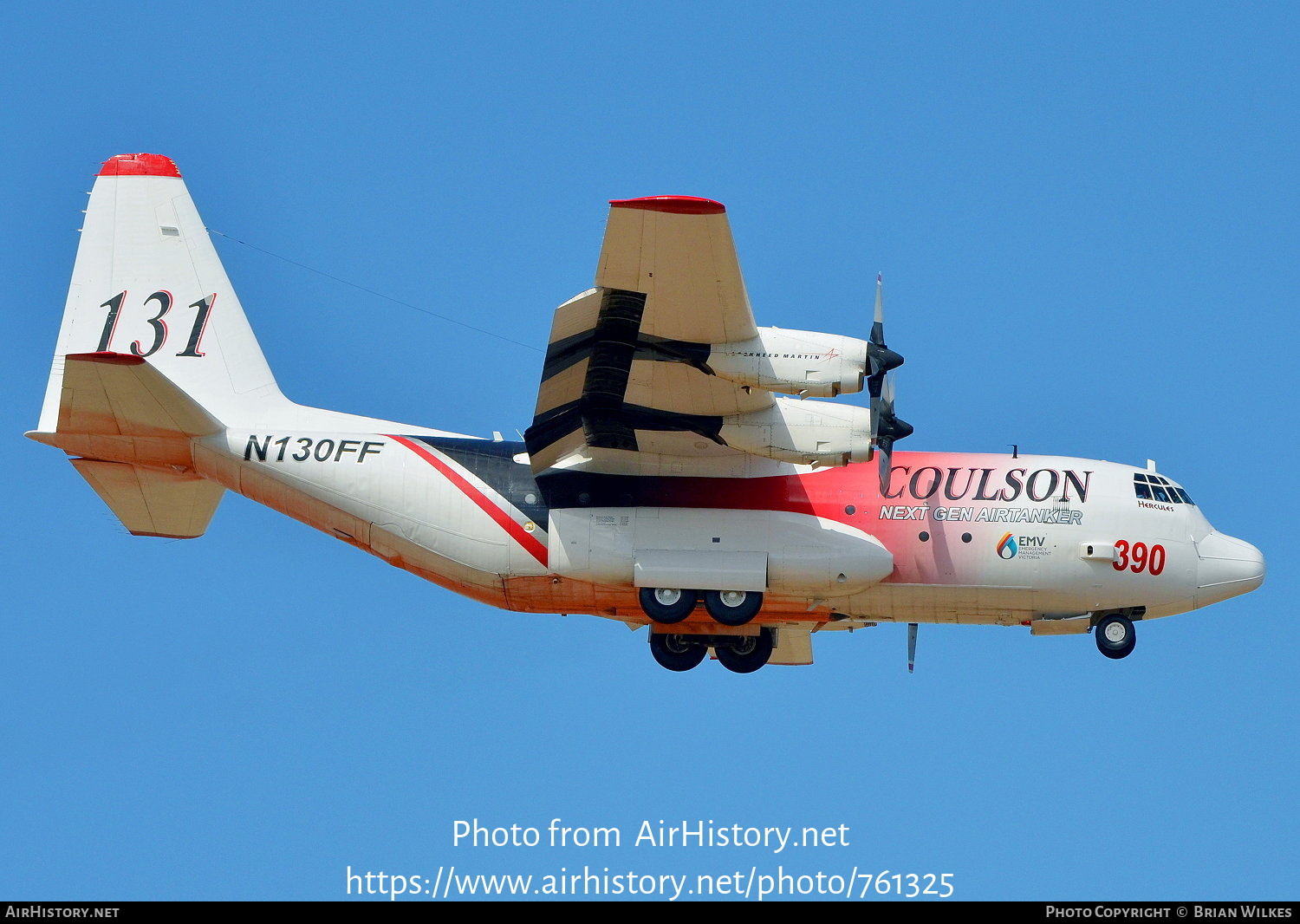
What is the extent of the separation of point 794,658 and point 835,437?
20.0ft

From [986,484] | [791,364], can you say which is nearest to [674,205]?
[791,364]

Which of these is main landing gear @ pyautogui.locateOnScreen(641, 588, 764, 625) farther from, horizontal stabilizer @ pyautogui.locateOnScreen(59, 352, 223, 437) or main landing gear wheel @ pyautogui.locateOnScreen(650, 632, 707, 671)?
horizontal stabilizer @ pyautogui.locateOnScreen(59, 352, 223, 437)

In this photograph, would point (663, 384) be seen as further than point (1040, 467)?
No

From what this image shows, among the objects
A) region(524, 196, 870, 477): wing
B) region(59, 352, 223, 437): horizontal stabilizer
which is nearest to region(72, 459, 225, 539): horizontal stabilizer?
region(59, 352, 223, 437): horizontal stabilizer

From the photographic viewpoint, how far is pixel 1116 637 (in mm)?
24297

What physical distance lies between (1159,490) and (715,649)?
6.49 meters

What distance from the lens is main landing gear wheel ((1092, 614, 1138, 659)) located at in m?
24.2

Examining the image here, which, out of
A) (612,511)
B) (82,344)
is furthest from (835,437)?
(82,344)

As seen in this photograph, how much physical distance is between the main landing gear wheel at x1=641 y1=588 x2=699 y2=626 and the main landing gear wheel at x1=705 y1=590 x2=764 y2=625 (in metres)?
0.27

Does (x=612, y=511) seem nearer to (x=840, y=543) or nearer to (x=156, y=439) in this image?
(x=840, y=543)

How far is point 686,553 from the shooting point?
23.7 meters

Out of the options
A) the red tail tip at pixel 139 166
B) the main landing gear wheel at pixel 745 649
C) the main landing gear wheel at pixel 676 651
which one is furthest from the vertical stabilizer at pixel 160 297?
the main landing gear wheel at pixel 745 649
